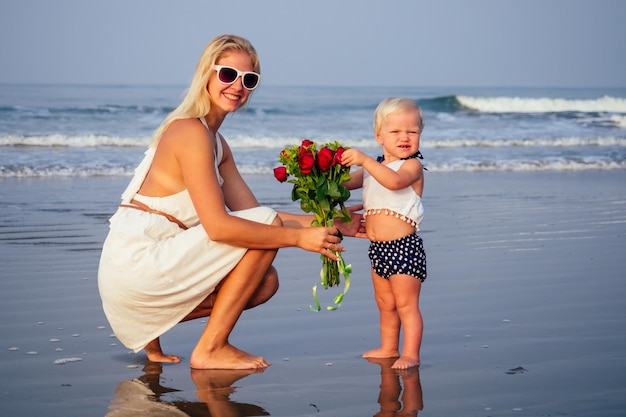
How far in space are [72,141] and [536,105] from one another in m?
21.4

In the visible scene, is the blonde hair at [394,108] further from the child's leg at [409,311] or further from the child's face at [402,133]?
the child's leg at [409,311]

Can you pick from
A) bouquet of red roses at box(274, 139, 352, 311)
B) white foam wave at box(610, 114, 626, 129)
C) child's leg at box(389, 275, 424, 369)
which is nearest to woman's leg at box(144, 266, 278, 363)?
bouquet of red roses at box(274, 139, 352, 311)

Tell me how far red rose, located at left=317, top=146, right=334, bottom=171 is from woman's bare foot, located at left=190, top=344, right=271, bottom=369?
3.03 feet

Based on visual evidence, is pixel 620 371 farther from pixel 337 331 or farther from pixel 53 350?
pixel 53 350

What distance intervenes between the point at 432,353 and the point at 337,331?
2.01 feet

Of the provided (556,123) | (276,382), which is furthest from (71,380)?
(556,123)

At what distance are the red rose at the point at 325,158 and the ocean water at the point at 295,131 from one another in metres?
9.12

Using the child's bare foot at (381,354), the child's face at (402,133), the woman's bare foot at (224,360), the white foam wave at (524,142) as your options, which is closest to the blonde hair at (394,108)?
the child's face at (402,133)

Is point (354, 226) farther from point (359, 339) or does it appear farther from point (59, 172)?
point (59, 172)

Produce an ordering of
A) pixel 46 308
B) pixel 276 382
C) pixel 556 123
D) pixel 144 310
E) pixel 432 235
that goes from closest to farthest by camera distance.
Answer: pixel 276 382 → pixel 144 310 → pixel 46 308 → pixel 432 235 → pixel 556 123

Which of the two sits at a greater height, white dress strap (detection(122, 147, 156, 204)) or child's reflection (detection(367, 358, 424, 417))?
white dress strap (detection(122, 147, 156, 204))

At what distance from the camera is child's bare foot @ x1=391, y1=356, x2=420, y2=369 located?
4.05 meters

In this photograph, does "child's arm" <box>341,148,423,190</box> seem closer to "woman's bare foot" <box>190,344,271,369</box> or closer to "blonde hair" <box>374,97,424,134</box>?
"blonde hair" <box>374,97,424,134</box>

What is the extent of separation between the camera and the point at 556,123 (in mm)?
26234
